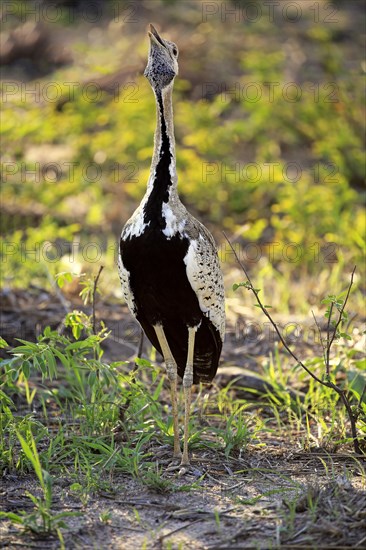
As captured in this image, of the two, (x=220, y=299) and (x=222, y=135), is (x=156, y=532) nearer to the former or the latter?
(x=220, y=299)

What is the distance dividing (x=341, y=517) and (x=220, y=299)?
144cm

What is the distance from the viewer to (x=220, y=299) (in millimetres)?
4387

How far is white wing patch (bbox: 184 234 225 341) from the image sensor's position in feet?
13.3

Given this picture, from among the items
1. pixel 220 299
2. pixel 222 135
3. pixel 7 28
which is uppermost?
pixel 7 28

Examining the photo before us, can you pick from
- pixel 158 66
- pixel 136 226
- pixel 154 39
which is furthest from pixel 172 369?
pixel 154 39

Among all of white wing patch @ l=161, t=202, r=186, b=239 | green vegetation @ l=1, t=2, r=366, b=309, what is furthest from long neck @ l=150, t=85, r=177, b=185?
green vegetation @ l=1, t=2, r=366, b=309

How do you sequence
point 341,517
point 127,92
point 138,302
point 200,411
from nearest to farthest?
point 341,517
point 138,302
point 200,411
point 127,92

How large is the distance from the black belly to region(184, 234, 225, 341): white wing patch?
3 cm

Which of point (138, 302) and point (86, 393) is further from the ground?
point (138, 302)

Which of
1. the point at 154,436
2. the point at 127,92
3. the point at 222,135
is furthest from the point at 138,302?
the point at 127,92

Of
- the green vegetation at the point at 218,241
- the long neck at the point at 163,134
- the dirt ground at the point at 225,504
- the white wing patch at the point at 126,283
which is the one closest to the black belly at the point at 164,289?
the white wing patch at the point at 126,283

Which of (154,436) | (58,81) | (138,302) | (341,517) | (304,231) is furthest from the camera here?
(58,81)

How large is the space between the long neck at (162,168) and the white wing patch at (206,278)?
23 cm

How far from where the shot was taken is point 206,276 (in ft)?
13.6
